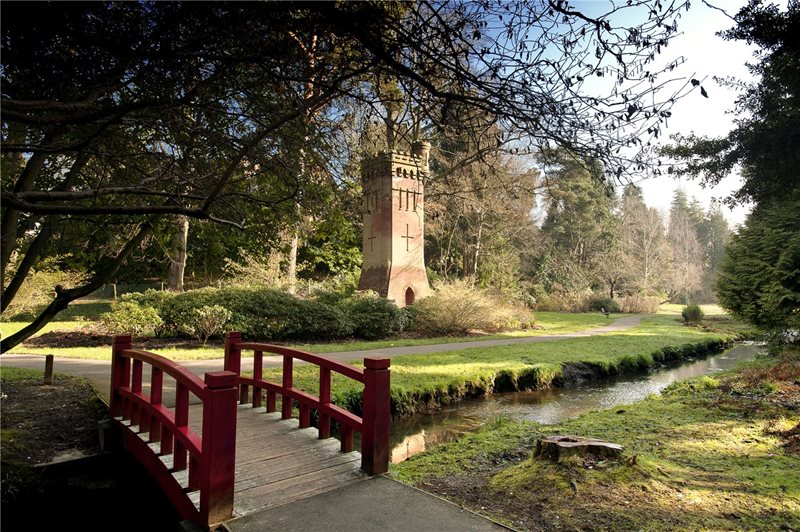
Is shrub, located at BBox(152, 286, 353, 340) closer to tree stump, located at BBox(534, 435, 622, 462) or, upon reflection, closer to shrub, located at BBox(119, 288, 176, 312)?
shrub, located at BBox(119, 288, 176, 312)

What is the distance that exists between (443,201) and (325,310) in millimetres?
13901

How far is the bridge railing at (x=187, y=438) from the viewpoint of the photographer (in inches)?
142

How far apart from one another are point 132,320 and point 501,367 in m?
9.56

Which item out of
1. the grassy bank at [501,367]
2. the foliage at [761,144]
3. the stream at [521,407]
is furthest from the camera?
the foliage at [761,144]

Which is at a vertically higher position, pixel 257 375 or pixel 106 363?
pixel 257 375

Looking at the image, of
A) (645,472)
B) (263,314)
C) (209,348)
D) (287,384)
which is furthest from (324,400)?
(263,314)

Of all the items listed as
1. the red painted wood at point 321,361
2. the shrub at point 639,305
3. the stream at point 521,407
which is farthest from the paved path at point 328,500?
the shrub at point 639,305

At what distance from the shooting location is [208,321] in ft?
42.6

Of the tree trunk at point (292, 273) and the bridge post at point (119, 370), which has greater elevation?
the tree trunk at point (292, 273)

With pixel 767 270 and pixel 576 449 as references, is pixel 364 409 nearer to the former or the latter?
pixel 576 449

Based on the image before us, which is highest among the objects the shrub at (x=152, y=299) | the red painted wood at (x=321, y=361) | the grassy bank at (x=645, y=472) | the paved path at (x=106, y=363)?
the shrub at (x=152, y=299)

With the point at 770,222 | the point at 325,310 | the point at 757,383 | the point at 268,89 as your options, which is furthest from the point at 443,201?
the point at 268,89

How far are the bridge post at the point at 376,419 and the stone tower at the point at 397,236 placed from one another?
13627 mm

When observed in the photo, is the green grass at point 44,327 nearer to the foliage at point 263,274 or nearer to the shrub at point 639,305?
the foliage at point 263,274
